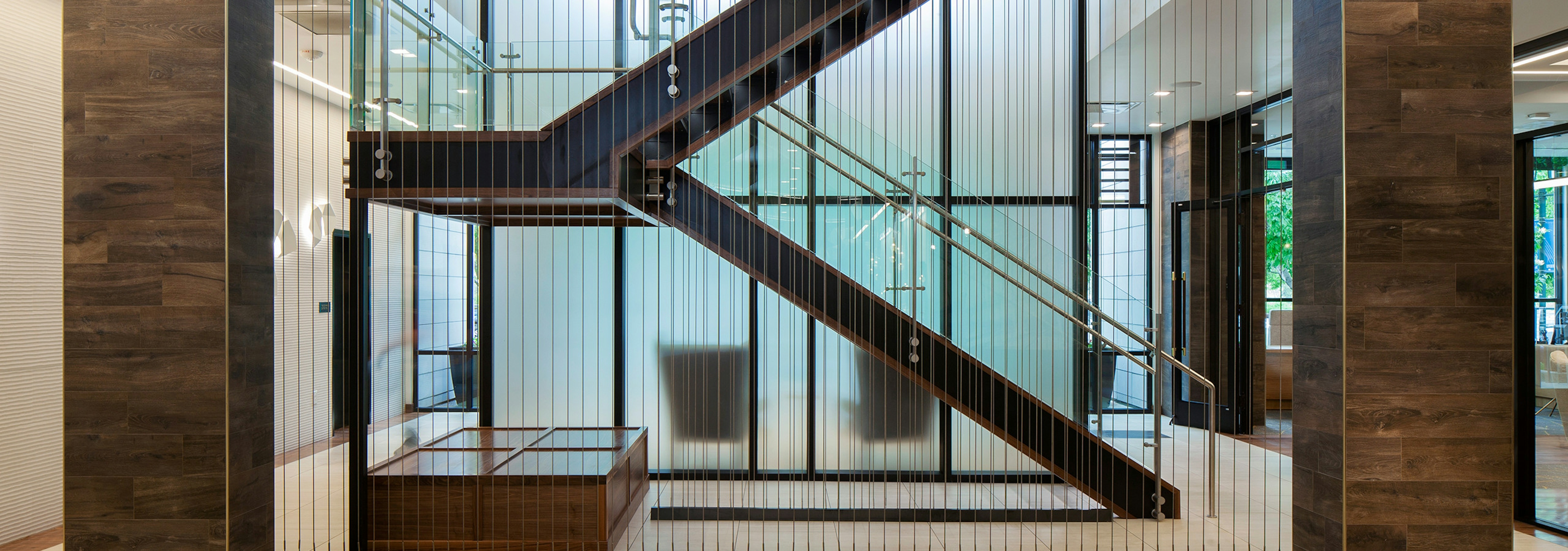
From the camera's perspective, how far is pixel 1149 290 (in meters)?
5.85

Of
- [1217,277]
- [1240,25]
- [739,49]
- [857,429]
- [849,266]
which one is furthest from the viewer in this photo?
[1217,277]

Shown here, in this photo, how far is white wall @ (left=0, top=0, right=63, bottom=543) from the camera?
3.57m

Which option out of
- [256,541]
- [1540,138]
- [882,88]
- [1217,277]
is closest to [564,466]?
[256,541]

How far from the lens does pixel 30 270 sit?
3.69m

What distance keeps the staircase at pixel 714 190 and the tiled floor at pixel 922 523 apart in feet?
0.72

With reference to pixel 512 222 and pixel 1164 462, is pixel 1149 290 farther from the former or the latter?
pixel 512 222

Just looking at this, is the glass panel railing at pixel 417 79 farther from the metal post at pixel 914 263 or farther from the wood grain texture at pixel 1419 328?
the wood grain texture at pixel 1419 328

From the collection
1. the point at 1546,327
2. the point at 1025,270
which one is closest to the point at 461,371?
the point at 1025,270

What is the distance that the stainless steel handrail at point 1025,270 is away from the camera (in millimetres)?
3453

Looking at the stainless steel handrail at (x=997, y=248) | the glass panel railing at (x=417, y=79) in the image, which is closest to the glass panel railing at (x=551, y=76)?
the glass panel railing at (x=417, y=79)

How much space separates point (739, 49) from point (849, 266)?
48.3 inches

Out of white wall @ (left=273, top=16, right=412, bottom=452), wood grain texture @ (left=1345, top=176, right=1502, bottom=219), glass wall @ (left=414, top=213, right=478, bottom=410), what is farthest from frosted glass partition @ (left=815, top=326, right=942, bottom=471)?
white wall @ (left=273, top=16, right=412, bottom=452)

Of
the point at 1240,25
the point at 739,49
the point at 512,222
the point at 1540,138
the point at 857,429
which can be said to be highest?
the point at 1240,25

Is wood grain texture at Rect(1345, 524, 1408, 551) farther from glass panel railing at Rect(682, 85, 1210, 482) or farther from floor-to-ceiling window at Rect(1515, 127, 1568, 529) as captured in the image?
floor-to-ceiling window at Rect(1515, 127, 1568, 529)
